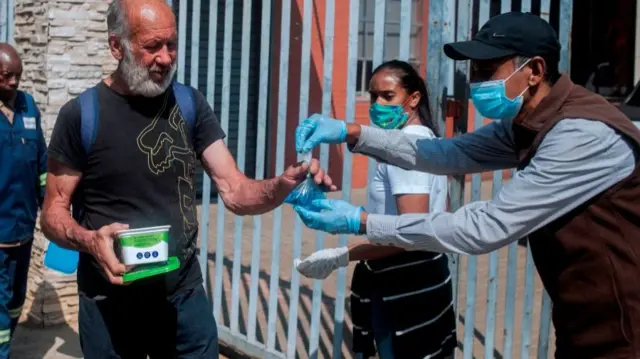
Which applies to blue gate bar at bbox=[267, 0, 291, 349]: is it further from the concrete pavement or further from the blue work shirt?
the blue work shirt

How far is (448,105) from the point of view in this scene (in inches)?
160

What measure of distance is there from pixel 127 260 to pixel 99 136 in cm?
54

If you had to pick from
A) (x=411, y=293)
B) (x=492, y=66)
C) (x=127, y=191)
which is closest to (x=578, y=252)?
(x=492, y=66)

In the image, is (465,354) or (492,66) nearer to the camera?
(492,66)

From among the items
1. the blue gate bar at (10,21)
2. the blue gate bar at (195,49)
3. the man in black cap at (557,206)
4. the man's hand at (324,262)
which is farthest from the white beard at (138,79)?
the blue gate bar at (10,21)

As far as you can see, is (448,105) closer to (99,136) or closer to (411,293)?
(411,293)

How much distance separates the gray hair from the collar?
153 cm

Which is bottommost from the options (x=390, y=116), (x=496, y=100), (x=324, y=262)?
(x=324, y=262)

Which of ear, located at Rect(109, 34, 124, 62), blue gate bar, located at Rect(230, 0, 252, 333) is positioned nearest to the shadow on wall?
blue gate bar, located at Rect(230, 0, 252, 333)

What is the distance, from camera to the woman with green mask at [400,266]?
3701 millimetres

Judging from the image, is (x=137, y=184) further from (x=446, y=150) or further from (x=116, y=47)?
(x=446, y=150)

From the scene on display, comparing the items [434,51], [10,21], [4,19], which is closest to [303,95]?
[434,51]

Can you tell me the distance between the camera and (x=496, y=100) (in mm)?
2781

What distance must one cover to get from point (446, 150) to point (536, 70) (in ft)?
1.81
